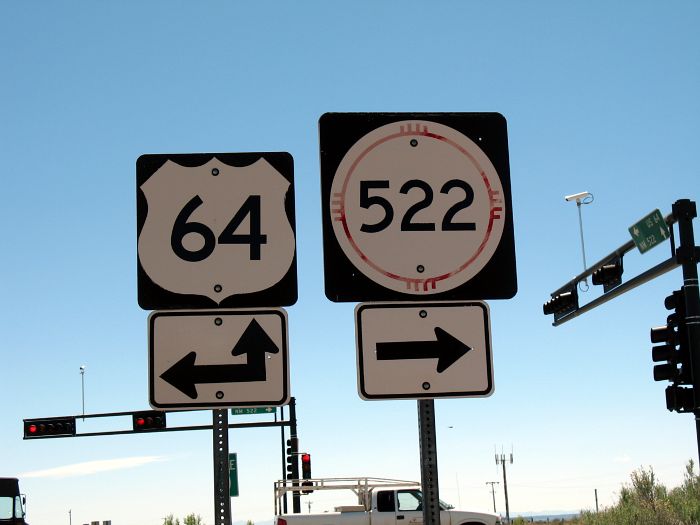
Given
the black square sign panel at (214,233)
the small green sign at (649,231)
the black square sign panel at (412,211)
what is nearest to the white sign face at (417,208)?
the black square sign panel at (412,211)

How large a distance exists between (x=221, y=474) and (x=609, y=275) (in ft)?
59.2

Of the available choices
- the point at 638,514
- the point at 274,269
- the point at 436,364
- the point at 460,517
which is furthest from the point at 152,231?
the point at 638,514

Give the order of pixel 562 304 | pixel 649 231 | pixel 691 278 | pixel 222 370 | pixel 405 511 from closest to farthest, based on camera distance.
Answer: pixel 222 370
pixel 691 278
pixel 649 231
pixel 562 304
pixel 405 511

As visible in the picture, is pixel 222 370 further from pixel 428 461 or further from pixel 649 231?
pixel 649 231

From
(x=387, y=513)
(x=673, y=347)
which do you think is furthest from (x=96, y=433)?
(x=673, y=347)

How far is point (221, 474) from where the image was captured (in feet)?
12.6

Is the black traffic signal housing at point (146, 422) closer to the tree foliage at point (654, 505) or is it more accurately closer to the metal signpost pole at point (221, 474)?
the tree foliage at point (654, 505)

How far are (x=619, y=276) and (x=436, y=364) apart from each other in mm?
17687

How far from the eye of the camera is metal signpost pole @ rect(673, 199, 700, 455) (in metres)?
16.7

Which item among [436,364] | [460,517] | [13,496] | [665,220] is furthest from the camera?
[13,496]

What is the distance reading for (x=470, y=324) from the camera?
148 inches

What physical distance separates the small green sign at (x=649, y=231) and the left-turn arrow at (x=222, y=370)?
14.9 metres

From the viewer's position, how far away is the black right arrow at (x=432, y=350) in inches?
146

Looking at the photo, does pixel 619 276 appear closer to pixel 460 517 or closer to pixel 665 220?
pixel 665 220
